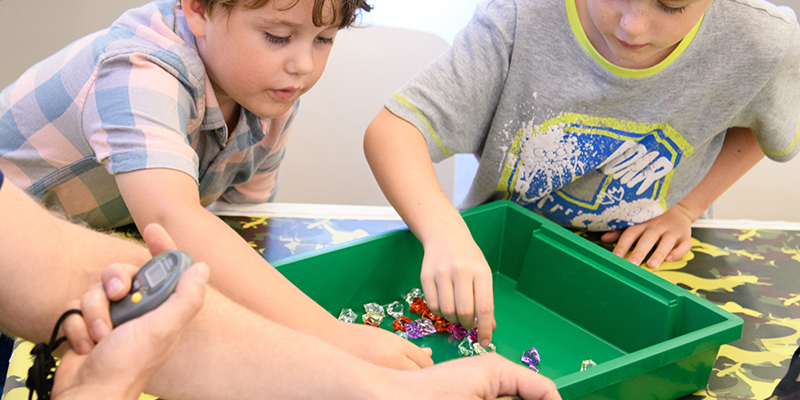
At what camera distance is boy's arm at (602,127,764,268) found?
0.89 m

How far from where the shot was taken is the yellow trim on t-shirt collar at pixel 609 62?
82 centimetres

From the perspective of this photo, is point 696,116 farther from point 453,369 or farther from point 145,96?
point 145,96

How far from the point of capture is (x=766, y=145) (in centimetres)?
90

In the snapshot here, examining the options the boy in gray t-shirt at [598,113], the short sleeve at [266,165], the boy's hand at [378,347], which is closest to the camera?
the boy's hand at [378,347]

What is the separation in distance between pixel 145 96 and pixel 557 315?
580 millimetres

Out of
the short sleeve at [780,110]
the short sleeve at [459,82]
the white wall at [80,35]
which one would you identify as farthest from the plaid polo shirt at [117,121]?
the white wall at [80,35]

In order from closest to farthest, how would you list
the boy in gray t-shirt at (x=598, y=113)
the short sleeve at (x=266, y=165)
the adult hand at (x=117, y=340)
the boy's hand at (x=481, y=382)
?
1. the adult hand at (x=117, y=340)
2. the boy's hand at (x=481, y=382)
3. the boy in gray t-shirt at (x=598, y=113)
4. the short sleeve at (x=266, y=165)

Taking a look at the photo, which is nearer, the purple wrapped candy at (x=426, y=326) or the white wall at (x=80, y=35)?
the purple wrapped candy at (x=426, y=326)

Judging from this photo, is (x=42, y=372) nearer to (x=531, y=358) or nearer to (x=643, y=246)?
(x=531, y=358)

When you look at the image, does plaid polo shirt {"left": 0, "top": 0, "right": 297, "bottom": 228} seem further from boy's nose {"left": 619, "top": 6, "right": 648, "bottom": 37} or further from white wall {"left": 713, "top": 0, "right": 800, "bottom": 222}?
white wall {"left": 713, "top": 0, "right": 800, "bottom": 222}

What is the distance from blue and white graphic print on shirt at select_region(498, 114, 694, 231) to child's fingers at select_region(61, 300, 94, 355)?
0.69 m

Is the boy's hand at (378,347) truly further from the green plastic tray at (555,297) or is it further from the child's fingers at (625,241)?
the child's fingers at (625,241)

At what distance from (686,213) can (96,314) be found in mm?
887

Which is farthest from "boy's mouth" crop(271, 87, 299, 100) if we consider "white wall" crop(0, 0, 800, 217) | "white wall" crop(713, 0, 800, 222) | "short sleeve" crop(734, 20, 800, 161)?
"white wall" crop(713, 0, 800, 222)
